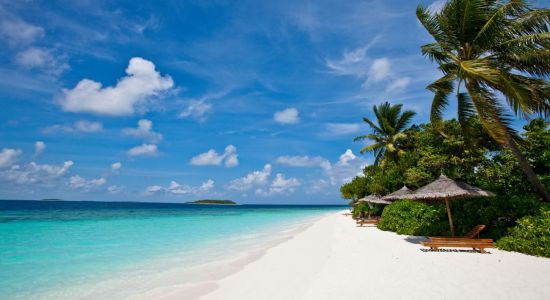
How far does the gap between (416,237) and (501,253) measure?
12.4ft

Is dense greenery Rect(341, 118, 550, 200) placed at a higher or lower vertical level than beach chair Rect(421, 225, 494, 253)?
higher

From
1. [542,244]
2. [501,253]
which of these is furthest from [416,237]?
[542,244]

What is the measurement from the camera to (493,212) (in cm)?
940

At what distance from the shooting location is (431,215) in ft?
40.3

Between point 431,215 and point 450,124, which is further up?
point 450,124

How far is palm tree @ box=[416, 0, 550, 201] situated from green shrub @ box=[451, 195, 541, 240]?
2.52 feet

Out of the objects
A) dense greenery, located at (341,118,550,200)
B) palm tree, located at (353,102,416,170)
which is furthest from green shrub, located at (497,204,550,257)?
palm tree, located at (353,102,416,170)

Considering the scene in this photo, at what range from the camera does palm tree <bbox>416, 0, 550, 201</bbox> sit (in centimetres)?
831

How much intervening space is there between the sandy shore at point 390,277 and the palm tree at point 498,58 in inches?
135

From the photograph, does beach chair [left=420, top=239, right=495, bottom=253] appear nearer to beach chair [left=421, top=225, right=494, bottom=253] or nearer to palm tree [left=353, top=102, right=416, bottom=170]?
beach chair [left=421, top=225, right=494, bottom=253]

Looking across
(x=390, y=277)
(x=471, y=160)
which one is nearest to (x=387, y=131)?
(x=471, y=160)

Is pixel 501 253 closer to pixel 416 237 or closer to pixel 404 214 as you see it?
pixel 416 237

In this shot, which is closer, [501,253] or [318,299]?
[318,299]

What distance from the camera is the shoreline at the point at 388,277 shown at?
16.8ft
